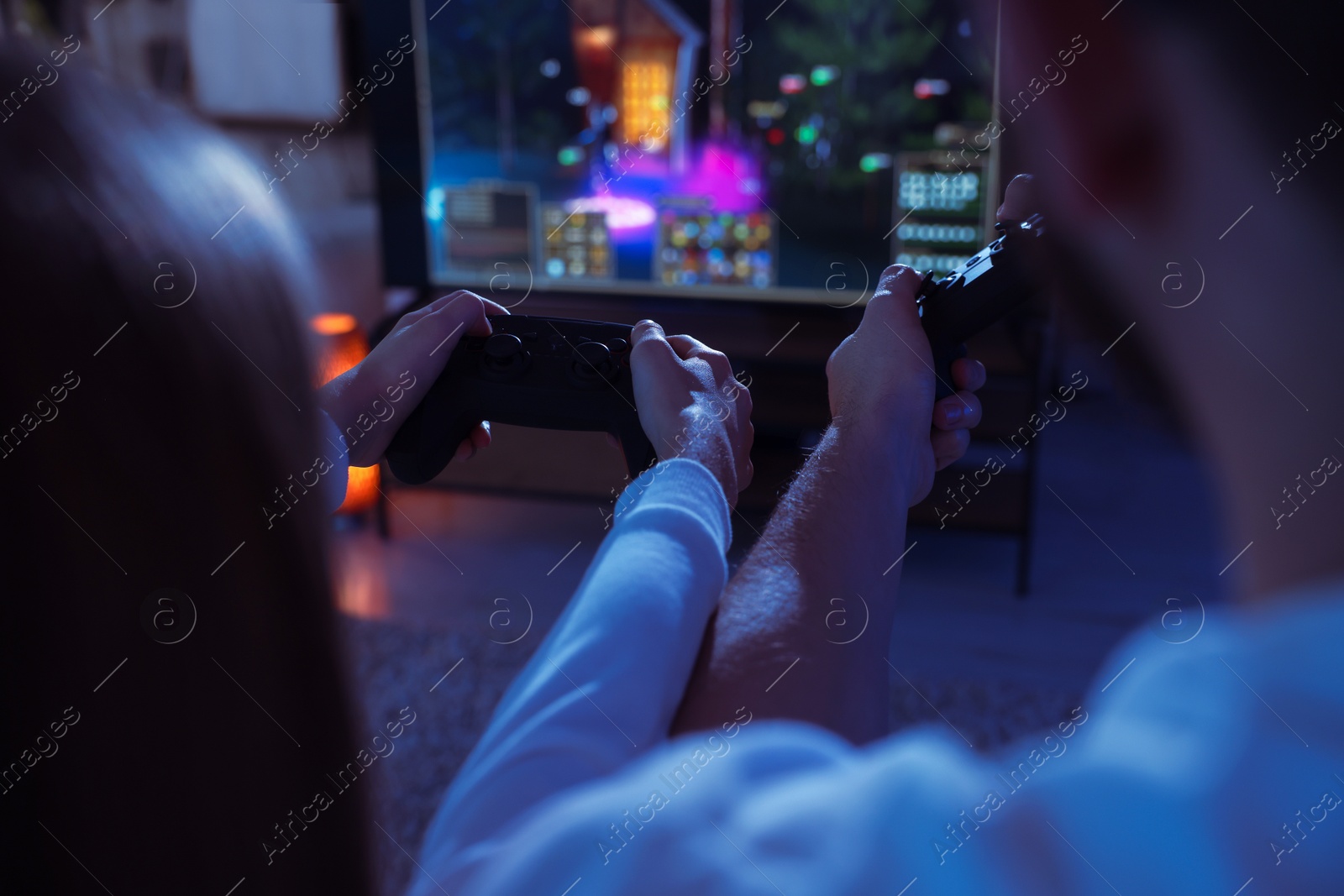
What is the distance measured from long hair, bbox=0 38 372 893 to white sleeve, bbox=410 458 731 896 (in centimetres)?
7

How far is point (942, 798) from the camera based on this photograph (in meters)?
0.35

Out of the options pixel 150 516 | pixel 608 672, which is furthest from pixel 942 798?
pixel 150 516

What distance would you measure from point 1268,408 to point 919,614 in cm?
174

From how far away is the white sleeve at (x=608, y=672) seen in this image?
39cm

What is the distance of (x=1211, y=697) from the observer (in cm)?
34

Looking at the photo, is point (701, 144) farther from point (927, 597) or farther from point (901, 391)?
point (901, 391)

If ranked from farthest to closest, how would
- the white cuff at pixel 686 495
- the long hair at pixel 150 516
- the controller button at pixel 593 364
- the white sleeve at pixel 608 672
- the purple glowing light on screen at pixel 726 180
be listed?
the purple glowing light on screen at pixel 726 180
the controller button at pixel 593 364
the white cuff at pixel 686 495
the white sleeve at pixel 608 672
the long hair at pixel 150 516

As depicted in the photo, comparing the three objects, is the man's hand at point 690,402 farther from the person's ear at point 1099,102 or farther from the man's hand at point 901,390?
the person's ear at point 1099,102

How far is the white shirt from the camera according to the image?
311mm

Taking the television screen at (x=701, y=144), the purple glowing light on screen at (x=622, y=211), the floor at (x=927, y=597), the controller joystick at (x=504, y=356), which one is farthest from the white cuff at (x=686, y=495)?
the purple glowing light on screen at (x=622, y=211)

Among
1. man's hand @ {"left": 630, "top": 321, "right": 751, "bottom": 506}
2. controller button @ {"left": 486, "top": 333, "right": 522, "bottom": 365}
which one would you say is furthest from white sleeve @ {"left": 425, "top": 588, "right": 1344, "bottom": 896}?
controller button @ {"left": 486, "top": 333, "right": 522, "bottom": 365}

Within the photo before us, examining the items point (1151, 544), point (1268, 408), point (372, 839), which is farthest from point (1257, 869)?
point (1151, 544)

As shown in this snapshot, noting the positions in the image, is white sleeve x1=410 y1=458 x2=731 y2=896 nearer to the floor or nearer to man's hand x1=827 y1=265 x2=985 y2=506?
man's hand x1=827 y1=265 x2=985 y2=506

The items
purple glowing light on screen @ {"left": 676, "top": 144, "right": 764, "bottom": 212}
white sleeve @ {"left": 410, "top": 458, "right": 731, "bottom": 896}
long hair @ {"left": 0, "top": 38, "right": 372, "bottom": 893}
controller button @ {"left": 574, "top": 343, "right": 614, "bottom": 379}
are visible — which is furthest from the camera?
purple glowing light on screen @ {"left": 676, "top": 144, "right": 764, "bottom": 212}
